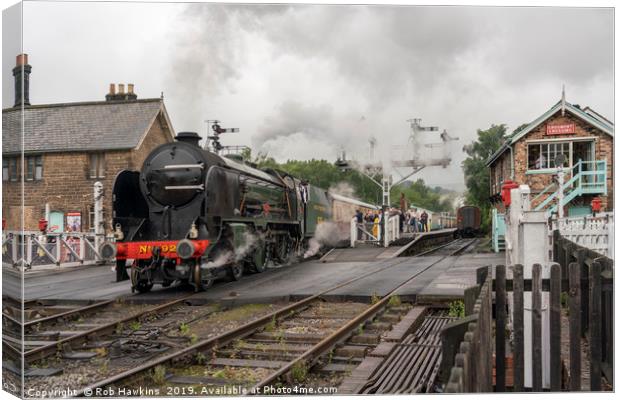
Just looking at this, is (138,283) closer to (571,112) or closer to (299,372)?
(299,372)

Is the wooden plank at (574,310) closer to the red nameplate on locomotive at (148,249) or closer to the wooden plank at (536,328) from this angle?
the wooden plank at (536,328)

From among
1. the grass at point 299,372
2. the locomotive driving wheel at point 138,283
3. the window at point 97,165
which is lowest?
the grass at point 299,372

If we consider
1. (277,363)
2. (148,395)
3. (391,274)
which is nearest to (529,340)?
(277,363)

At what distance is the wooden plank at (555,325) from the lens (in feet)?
16.9

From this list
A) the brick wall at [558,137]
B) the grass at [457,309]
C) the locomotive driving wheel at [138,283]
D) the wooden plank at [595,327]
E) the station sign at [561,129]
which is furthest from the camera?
the locomotive driving wheel at [138,283]

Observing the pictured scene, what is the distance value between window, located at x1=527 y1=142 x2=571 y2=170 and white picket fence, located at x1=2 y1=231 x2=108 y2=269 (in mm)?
5418

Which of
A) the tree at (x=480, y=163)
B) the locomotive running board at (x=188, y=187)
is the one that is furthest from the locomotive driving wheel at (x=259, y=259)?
the tree at (x=480, y=163)

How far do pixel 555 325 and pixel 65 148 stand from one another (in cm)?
546

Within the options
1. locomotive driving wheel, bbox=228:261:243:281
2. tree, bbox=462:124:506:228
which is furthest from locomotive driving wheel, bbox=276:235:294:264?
tree, bbox=462:124:506:228

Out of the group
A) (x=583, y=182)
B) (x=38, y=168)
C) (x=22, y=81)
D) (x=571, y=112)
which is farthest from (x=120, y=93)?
(x=583, y=182)

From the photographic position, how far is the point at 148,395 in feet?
17.3

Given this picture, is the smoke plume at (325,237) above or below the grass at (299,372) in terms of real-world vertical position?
above

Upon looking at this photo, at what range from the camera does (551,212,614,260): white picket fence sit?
6.26m

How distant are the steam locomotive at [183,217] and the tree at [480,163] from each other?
116 inches
